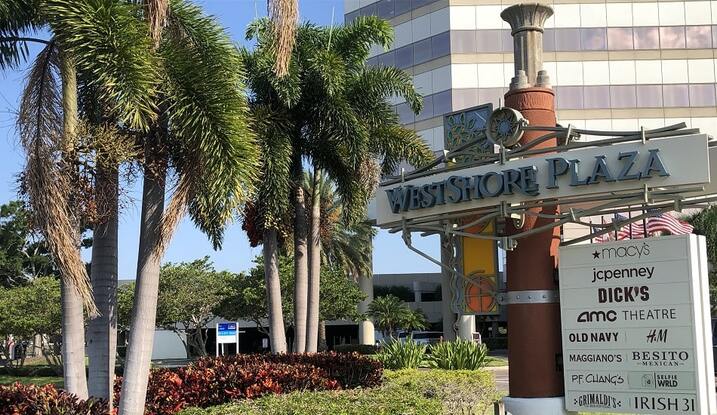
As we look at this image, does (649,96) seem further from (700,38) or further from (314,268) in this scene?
(314,268)

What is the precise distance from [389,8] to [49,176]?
45.9 metres

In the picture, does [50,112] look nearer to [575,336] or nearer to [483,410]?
[575,336]

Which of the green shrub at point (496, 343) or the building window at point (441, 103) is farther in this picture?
the green shrub at point (496, 343)

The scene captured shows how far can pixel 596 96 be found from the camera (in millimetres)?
47844

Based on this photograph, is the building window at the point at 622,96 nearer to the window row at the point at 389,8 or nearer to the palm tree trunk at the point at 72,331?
the window row at the point at 389,8

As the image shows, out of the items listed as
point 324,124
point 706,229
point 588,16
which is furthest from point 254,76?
point 588,16

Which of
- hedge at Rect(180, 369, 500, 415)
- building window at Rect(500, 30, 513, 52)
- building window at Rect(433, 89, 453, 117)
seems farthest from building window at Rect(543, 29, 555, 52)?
hedge at Rect(180, 369, 500, 415)

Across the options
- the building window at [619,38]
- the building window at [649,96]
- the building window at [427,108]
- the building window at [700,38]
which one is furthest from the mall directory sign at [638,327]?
the building window at [700,38]

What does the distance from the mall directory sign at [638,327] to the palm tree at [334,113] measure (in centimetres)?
1058

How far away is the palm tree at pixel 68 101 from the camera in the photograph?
9469 mm

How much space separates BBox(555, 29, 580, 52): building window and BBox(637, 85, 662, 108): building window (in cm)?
445

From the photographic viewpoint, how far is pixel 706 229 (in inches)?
1641

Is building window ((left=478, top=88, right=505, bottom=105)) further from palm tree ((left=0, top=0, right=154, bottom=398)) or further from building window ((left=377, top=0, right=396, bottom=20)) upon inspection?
palm tree ((left=0, top=0, right=154, bottom=398))

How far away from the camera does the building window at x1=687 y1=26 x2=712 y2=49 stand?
4772 cm
